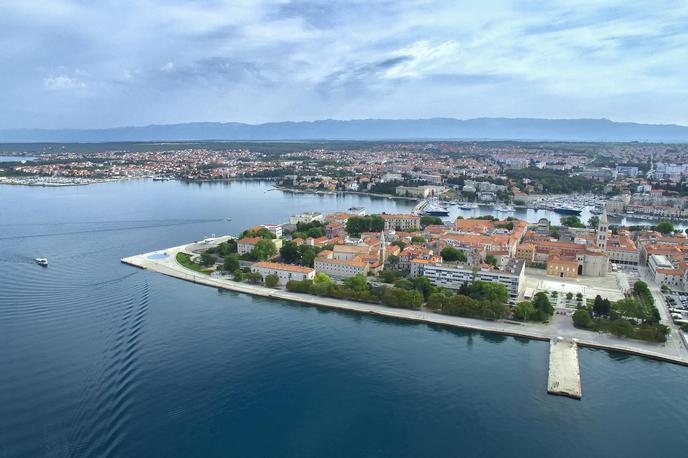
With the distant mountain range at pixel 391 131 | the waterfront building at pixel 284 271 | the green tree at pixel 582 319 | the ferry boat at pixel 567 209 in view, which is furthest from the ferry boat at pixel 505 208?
the distant mountain range at pixel 391 131

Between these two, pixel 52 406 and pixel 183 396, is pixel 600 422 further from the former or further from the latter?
pixel 52 406

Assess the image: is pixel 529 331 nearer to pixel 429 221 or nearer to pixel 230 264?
pixel 230 264

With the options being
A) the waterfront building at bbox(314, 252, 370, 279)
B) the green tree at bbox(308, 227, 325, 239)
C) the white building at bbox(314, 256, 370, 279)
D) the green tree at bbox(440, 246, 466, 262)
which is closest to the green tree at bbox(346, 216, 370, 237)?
the green tree at bbox(308, 227, 325, 239)

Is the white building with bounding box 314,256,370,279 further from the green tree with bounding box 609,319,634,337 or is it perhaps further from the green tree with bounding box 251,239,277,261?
the green tree with bounding box 609,319,634,337

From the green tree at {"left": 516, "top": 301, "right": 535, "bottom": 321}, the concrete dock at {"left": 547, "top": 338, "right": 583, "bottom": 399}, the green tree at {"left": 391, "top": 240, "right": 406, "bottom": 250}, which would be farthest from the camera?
the green tree at {"left": 391, "top": 240, "right": 406, "bottom": 250}

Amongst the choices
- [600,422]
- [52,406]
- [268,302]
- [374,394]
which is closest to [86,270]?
[268,302]

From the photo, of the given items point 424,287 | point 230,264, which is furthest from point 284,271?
point 424,287
